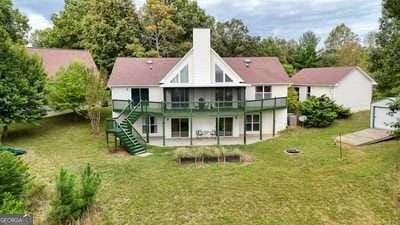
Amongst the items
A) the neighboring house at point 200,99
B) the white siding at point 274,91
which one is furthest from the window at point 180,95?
the white siding at point 274,91

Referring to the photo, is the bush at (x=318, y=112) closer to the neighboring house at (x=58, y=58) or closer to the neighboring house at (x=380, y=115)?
the neighboring house at (x=380, y=115)

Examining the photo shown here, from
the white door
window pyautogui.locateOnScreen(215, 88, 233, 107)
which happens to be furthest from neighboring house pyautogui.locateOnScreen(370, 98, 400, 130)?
window pyautogui.locateOnScreen(215, 88, 233, 107)

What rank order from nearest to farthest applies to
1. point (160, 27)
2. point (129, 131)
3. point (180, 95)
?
1. point (129, 131)
2. point (180, 95)
3. point (160, 27)

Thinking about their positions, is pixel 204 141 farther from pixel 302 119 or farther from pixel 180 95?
pixel 302 119

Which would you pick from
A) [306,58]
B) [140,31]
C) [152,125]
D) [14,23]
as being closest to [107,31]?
[140,31]

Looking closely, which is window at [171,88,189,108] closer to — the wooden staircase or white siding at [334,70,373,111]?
the wooden staircase
